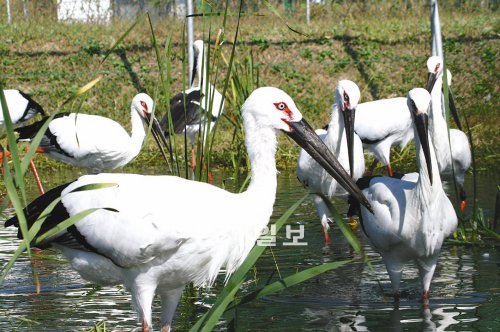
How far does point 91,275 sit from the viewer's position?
4812mm

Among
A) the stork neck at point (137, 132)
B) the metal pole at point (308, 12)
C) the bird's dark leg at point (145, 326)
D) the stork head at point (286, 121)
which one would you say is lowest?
the bird's dark leg at point (145, 326)

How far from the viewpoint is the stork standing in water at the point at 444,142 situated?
337 inches

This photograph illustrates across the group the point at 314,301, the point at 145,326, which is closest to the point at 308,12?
the point at 314,301

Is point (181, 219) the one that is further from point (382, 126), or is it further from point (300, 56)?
point (300, 56)

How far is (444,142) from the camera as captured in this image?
868cm

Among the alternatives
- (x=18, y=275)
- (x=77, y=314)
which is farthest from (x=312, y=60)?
(x=77, y=314)

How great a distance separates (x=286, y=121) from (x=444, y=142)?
14.4 feet

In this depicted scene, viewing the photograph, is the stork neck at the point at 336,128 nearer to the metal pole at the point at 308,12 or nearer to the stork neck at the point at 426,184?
the stork neck at the point at 426,184

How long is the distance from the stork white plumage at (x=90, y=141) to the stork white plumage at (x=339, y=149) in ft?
6.61

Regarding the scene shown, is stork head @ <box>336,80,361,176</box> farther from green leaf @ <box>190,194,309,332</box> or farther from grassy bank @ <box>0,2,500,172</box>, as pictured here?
grassy bank @ <box>0,2,500,172</box>

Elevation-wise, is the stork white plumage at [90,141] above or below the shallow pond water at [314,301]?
above

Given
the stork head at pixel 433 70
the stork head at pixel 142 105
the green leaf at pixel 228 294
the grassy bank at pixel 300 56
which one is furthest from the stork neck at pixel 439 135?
the grassy bank at pixel 300 56

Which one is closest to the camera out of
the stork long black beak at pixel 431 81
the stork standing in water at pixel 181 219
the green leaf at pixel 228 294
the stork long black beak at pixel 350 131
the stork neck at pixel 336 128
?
the green leaf at pixel 228 294

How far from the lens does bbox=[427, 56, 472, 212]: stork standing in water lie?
8562 mm
